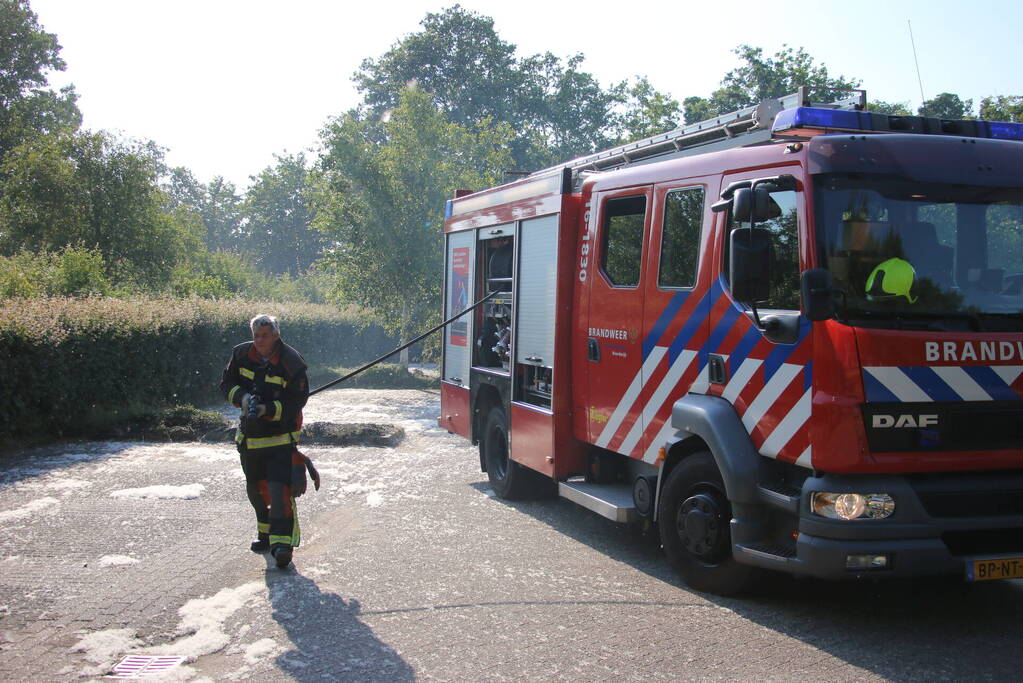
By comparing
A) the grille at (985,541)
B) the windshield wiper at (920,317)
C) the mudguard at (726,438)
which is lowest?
the grille at (985,541)

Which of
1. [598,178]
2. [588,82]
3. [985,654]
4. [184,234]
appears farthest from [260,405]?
[588,82]

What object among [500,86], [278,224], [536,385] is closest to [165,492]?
[536,385]

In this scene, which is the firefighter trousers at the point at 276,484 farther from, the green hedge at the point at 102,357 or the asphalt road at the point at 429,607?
the green hedge at the point at 102,357

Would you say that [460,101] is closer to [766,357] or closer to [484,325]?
[484,325]

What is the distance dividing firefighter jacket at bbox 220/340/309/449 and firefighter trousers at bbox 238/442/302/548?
7cm

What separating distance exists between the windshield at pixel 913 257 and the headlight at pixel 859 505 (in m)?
0.92

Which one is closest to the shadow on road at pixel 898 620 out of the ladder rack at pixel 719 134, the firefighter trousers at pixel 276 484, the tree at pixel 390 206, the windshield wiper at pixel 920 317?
the windshield wiper at pixel 920 317

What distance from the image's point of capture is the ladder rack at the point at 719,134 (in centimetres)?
620

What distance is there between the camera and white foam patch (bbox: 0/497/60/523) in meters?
8.22

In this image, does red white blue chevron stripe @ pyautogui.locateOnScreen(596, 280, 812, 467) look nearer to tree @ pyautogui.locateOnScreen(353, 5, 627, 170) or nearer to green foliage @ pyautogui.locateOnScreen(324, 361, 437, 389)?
green foliage @ pyautogui.locateOnScreen(324, 361, 437, 389)

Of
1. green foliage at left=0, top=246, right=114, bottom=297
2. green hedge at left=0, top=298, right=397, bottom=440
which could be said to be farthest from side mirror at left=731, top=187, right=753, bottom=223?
green foliage at left=0, top=246, right=114, bottom=297

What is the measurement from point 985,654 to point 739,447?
5.41 feet

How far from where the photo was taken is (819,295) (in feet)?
16.4

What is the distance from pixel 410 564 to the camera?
269 inches
